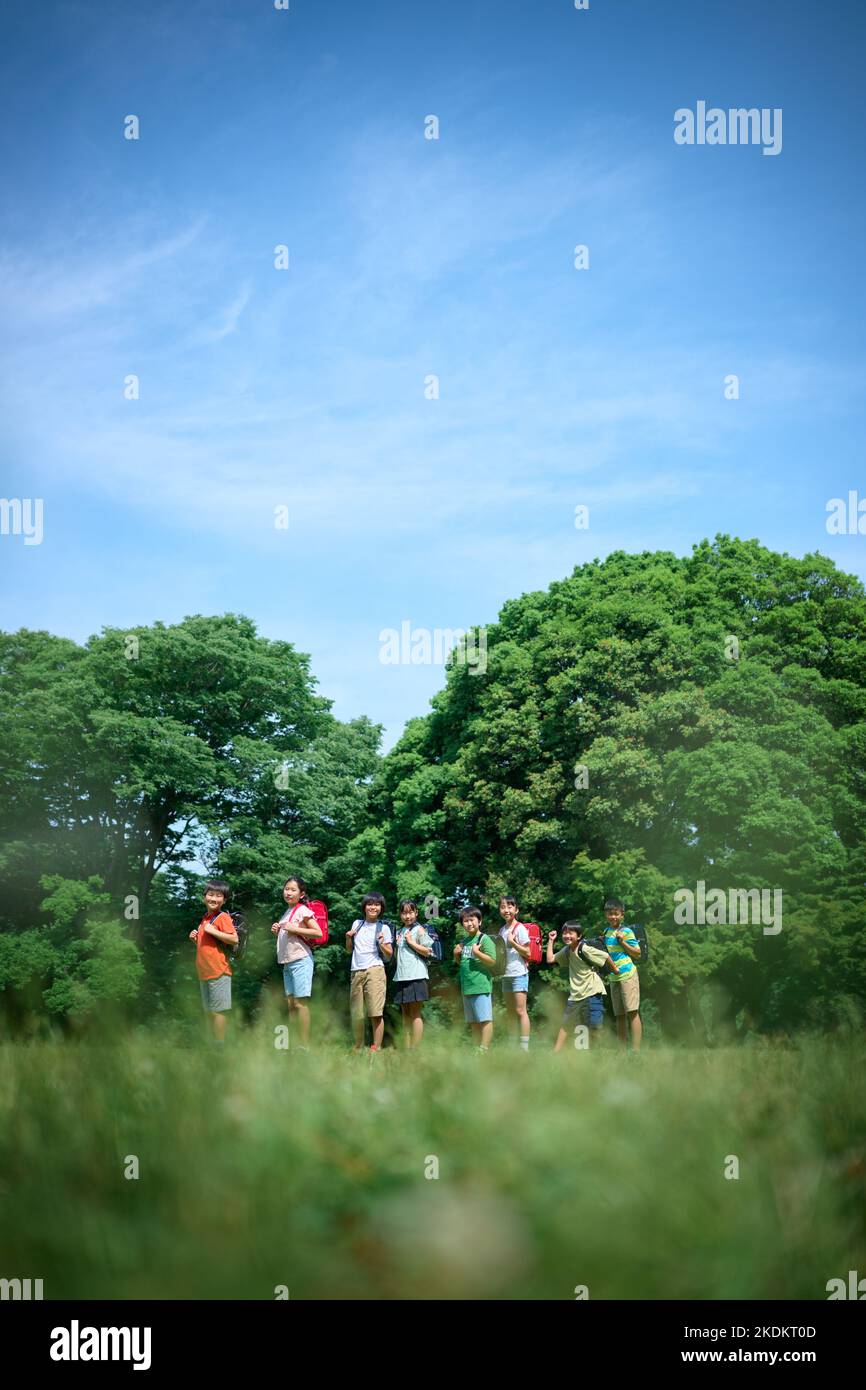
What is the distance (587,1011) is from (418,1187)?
37.5 feet

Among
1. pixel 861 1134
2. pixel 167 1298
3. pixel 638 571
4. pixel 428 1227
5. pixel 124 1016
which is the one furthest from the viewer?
pixel 638 571

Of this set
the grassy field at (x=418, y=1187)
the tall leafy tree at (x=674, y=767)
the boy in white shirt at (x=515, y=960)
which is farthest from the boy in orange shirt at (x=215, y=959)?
the tall leafy tree at (x=674, y=767)

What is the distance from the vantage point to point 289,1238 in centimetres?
275

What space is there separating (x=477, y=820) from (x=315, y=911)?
22.8 m

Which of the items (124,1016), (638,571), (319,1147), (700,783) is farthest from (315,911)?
(638,571)

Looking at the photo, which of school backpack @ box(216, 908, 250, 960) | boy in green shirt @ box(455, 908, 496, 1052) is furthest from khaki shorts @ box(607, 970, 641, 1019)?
school backpack @ box(216, 908, 250, 960)

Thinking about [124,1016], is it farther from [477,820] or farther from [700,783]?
[477,820]

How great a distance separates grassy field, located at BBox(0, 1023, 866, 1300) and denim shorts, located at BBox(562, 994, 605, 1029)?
10.3 m

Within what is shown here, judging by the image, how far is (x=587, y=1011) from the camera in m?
14.0

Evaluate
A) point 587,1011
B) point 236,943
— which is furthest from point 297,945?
point 587,1011

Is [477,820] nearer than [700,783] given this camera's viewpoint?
No

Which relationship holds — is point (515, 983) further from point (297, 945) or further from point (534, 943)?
point (297, 945)

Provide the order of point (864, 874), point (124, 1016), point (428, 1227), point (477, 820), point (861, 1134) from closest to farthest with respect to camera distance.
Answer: point (428, 1227) → point (861, 1134) → point (124, 1016) → point (864, 874) → point (477, 820)

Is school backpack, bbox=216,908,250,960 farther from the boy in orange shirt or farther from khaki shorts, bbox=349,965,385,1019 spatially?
khaki shorts, bbox=349,965,385,1019
